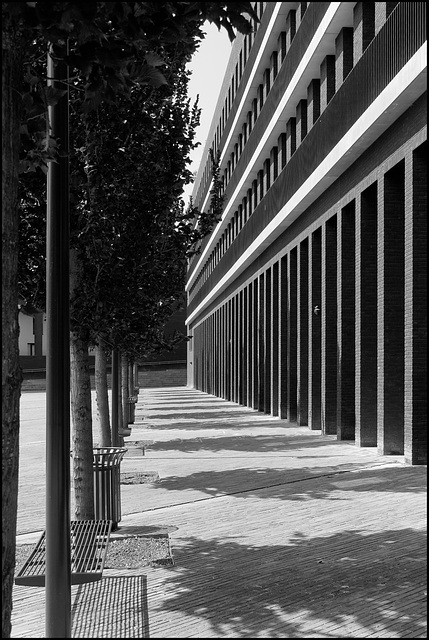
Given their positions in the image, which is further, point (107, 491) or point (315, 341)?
point (315, 341)

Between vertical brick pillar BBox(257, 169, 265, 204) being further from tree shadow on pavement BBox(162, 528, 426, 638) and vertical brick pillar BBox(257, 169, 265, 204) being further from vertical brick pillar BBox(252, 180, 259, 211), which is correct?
tree shadow on pavement BBox(162, 528, 426, 638)

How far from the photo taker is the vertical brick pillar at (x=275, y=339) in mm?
32925

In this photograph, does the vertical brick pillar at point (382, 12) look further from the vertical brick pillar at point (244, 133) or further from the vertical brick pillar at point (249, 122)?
the vertical brick pillar at point (244, 133)

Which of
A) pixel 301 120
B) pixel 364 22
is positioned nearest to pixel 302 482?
pixel 364 22

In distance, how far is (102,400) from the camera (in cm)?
1745

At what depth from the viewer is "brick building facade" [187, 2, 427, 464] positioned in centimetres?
1569

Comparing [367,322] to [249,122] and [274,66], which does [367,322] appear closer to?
[274,66]

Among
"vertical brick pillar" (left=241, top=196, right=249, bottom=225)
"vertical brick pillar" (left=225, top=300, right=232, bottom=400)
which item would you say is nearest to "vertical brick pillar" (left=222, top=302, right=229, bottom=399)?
"vertical brick pillar" (left=225, top=300, right=232, bottom=400)

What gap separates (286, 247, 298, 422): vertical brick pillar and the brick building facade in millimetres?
37

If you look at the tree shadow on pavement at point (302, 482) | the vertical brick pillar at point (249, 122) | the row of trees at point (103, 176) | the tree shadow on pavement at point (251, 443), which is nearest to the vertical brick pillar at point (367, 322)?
the tree shadow on pavement at point (251, 443)

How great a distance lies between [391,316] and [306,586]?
1069 cm

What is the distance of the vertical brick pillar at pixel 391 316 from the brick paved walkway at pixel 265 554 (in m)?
0.71

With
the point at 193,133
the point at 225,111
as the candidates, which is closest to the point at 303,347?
the point at 193,133

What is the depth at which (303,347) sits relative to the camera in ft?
90.1
